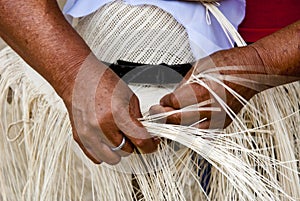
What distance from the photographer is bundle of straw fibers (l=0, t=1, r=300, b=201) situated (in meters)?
1.31

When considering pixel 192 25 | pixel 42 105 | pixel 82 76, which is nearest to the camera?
pixel 82 76

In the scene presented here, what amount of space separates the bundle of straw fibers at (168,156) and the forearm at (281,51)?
100 millimetres

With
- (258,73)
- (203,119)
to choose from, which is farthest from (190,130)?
(258,73)

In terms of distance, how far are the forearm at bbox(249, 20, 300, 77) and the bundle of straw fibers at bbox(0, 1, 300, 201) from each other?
100mm

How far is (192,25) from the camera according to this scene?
136 cm

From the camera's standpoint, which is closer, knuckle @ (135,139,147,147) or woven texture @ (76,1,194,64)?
knuckle @ (135,139,147,147)

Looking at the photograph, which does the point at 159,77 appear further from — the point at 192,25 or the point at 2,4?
the point at 2,4

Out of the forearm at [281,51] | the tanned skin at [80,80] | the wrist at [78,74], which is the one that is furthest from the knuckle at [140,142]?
the forearm at [281,51]

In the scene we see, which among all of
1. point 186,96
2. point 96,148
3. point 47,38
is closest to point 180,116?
point 186,96

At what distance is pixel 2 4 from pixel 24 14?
0.14ft

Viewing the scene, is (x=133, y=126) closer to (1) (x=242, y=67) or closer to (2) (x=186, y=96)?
(2) (x=186, y=96)

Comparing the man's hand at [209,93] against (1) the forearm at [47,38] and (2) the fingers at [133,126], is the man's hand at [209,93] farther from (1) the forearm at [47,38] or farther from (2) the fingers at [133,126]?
(1) the forearm at [47,38]

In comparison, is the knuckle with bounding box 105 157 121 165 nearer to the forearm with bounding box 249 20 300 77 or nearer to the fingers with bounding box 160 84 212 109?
the fingers with bounding box 160 84 212 109

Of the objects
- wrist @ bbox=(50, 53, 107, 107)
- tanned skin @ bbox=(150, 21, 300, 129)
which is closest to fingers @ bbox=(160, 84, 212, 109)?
tanned skin @ bbox=(150, 21, 300, 129)
